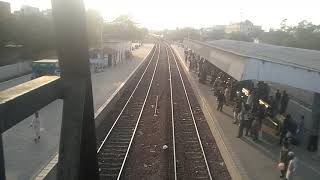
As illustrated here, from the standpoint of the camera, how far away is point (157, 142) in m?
13.2

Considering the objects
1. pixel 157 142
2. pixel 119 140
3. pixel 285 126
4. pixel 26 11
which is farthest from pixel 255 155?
pixel 26 11

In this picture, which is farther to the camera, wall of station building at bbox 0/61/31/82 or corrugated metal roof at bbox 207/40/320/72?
wall of station building at bbox 0/61/31/82

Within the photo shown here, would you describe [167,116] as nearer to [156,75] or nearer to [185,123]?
[185,123]

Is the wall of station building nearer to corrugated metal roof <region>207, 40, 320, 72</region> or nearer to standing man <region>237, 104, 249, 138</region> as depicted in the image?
corrugated metal roof <region>207, 40, 320, 72</region>

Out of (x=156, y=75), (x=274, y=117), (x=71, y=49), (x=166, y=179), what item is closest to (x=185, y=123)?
(x=274, y=117)

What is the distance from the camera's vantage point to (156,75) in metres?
34.0

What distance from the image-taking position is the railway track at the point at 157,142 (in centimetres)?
1052

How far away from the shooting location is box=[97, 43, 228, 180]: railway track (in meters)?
10.5

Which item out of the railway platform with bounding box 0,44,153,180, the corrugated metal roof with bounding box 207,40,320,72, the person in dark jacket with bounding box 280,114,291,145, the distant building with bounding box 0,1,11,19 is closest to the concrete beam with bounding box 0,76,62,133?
the distant building with bounding box 0,1,11,19

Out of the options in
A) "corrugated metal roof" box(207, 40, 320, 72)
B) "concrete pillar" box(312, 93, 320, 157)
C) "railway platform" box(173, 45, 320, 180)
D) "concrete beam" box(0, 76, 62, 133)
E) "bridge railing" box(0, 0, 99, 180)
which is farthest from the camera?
"corrugated metal roof" box(207, 40, 320, 72)

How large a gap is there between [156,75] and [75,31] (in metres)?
31.0

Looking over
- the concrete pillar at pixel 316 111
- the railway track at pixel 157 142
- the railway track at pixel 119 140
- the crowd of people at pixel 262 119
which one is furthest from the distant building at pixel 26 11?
the concrete pillar at pixel 316 111

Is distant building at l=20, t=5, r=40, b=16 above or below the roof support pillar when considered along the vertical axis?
above

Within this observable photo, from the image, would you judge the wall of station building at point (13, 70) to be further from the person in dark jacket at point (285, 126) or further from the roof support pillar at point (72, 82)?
the roof support pillar at point (72, 82)
